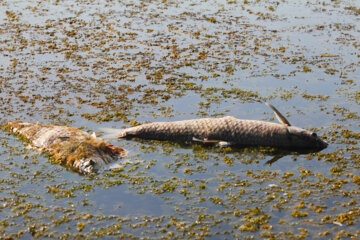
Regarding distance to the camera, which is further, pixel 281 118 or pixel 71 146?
pixel 281 118

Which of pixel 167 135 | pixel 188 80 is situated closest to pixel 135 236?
pixel 167 135

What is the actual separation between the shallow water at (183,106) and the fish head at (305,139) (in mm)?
215

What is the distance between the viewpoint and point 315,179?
694 centimetres

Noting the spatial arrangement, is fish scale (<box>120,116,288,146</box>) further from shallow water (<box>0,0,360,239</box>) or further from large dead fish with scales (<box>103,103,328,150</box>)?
shallow water (<box>0,0,360,239</box>)

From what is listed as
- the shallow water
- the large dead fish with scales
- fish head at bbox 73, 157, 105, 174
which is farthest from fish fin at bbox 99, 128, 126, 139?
fish head at bbox 73, 157, 105, 174

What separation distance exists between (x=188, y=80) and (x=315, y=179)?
4595mm

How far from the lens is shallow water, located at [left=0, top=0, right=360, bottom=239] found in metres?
6.09

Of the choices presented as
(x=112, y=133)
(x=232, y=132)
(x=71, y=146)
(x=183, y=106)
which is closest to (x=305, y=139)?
(x=232, y=132)

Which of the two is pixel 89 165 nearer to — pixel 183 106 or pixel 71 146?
pixel 71 146

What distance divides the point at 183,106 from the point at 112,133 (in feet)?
5.64

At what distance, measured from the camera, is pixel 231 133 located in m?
8.11

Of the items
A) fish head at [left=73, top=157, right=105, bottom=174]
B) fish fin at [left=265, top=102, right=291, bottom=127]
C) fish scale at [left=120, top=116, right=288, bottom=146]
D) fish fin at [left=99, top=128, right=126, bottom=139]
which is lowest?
fish head at [left=73, top=157, right=105, bottom=174]

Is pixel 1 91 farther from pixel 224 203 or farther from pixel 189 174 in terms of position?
pixel 224 203

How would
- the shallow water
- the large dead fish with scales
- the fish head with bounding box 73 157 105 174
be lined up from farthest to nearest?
1. the large dead fish with scales
2. the fish head with bounding box 73 157 105 174
3. the shallow water
